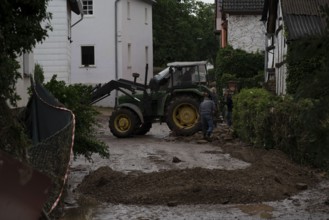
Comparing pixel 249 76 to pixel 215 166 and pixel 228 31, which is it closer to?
pixel 228 31

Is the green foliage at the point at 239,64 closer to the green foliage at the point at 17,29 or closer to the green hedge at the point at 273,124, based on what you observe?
the green hedge at the point at 273,124

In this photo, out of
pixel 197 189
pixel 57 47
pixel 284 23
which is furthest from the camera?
pixel 57 47

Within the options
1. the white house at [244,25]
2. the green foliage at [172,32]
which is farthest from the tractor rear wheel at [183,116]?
the green foliage at [172,32]

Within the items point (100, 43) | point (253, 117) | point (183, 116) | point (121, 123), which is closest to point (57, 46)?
point (121, 123)

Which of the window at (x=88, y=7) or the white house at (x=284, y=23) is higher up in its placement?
the window at (x=88, y=7)

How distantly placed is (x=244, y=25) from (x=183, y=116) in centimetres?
1952

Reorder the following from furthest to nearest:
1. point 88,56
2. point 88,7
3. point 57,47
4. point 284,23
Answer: point 88,7, point 88,56, point 57,47, point 284,23

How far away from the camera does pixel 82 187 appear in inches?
532

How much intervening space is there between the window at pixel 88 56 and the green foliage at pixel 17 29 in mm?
34463

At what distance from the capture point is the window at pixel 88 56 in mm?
45625

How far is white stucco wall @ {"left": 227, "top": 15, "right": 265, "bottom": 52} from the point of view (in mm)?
42688

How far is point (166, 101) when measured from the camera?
24984 millimetres

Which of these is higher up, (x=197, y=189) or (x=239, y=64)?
(x=239, y=64)

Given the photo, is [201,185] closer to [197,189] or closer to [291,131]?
[197,189]
